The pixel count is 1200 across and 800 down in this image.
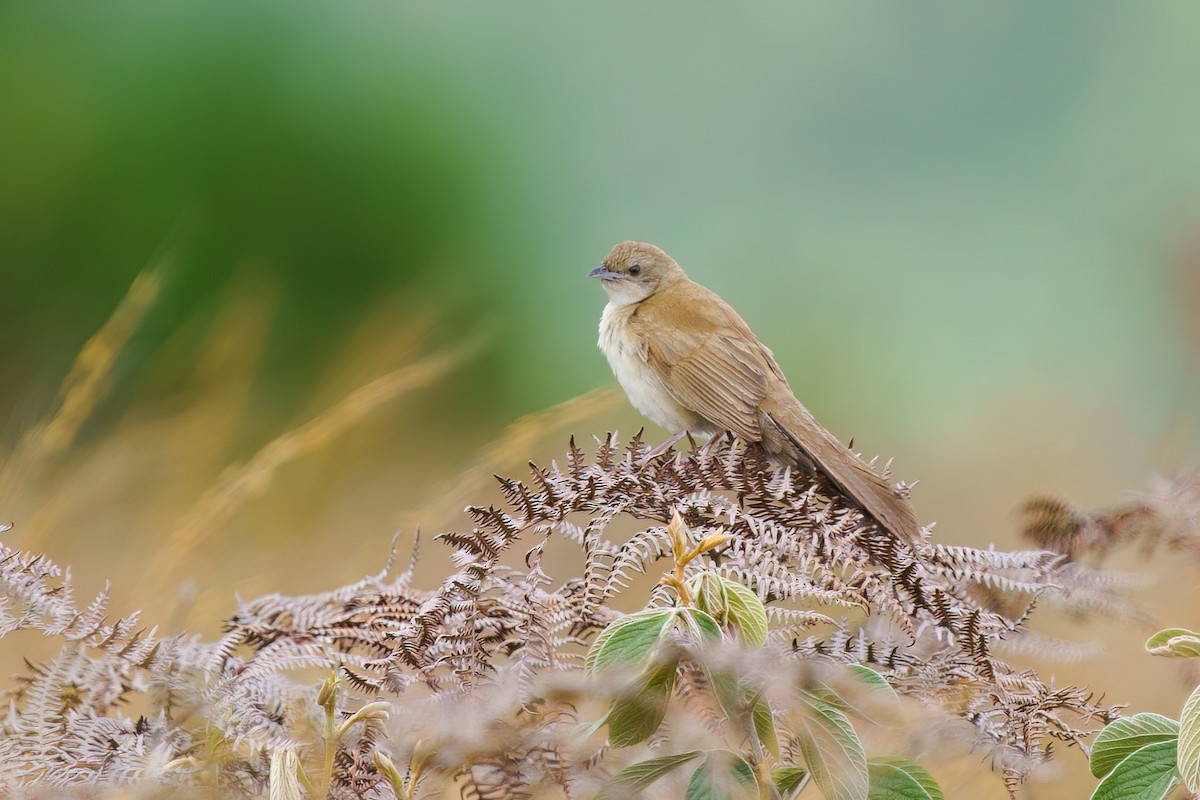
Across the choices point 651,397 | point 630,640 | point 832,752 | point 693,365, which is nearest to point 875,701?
point 832,752

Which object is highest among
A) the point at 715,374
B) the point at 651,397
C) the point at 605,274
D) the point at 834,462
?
the point at 605,274

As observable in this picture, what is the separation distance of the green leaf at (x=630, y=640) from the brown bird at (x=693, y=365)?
32.8 inches

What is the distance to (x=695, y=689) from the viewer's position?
0.91 m

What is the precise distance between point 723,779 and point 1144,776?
0.33m

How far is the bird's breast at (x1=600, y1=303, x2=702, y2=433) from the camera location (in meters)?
2.79

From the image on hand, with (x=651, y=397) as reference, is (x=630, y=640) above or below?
below

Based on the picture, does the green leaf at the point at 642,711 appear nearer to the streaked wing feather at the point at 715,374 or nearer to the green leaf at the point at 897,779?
the green leaf at the point at 897,779

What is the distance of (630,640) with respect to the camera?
737 mm

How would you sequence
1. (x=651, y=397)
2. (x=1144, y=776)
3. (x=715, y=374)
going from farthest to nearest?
(x=651, y=397) < (x=715, y=374) < (x=1144, y=776)

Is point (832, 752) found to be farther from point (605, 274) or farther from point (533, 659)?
point (605, 274)

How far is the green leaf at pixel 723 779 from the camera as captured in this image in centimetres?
75

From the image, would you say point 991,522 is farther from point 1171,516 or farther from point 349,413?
point 349,413

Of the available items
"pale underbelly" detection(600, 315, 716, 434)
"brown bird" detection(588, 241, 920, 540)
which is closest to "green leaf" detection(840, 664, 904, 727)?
"brown bird" detection(588, 241, 920, 540)

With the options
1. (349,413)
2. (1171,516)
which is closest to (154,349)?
(349,413)
